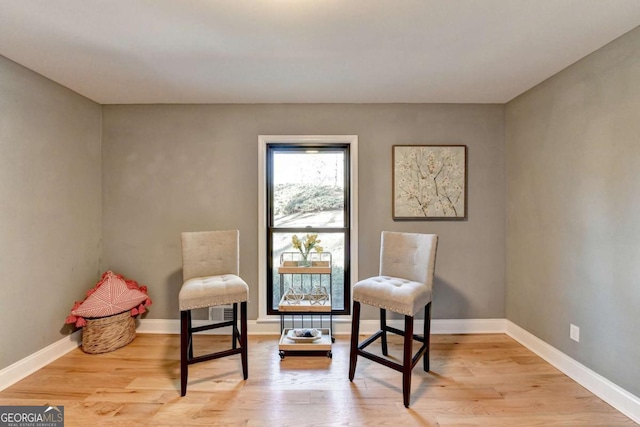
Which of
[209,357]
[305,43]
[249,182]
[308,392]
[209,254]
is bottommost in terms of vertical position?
[308,392]

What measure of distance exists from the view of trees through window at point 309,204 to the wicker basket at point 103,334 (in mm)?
1365

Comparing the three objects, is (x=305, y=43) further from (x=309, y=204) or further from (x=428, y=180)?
(x=428, y=180)

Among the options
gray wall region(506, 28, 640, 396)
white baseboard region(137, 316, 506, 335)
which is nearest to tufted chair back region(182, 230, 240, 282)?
white baseboard region(137, 316, 506, 335)

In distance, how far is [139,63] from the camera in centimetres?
218

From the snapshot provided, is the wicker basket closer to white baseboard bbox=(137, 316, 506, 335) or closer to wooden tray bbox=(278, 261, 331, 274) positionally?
white baseboard bbox=(137, 316, 506, 335)

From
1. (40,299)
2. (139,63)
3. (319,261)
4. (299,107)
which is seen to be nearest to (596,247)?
(319,261)

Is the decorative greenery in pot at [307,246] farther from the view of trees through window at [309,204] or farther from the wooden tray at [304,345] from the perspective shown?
the wooden tray at [304,345]

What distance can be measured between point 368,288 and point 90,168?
9.20 feet

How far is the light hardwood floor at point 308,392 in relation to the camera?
182 centimetres

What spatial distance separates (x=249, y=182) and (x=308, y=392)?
1.90 metres

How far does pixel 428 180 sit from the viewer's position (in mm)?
2990

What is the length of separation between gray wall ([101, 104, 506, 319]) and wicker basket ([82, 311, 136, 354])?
1.23 ft

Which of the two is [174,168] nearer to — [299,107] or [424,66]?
[299,107]

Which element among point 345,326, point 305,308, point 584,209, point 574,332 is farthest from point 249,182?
point 574,332
